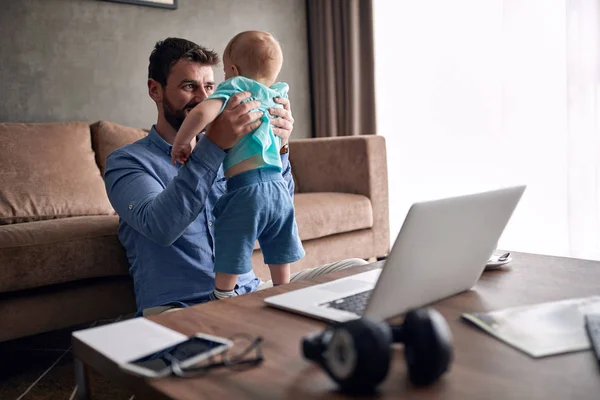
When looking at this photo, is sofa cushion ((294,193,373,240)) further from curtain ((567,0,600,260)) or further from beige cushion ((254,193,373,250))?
curtain ((567,0,600,260))

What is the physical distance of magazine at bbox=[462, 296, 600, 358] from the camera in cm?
74

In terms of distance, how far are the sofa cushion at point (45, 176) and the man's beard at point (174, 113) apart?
2.91 ft

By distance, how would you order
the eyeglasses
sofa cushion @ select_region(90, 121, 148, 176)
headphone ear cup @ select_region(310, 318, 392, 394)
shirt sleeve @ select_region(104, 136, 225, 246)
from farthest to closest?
sofa cushion @ select_region(90, 121, 148, 176) → shirt sleeve @ select_region(104, 136, 225, 246) → the eyeglasses → headphone ear cup @ select_region(310, 318, 392, 394)

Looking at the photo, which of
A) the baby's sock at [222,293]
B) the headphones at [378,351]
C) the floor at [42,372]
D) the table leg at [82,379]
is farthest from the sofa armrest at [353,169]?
the headphones at [378,351]

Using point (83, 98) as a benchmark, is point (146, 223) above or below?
below

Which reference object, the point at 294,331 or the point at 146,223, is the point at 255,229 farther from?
the point at 294,331

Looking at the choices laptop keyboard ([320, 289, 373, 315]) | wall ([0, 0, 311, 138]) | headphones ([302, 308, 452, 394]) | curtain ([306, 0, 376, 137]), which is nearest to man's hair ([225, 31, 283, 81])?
laptop keyboard ([320, 289, 373, 315])

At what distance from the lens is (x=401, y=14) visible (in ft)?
12.3

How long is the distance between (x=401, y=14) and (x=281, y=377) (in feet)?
11.2

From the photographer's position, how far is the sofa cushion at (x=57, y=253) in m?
1.75

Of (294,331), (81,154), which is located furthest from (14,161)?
(294,331)

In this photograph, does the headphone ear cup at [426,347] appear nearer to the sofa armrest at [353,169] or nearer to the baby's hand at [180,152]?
the baby's hand at [180,152]

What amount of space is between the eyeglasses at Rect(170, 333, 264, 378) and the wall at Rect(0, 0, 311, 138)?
7.99ft

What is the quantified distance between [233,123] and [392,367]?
838 mm
